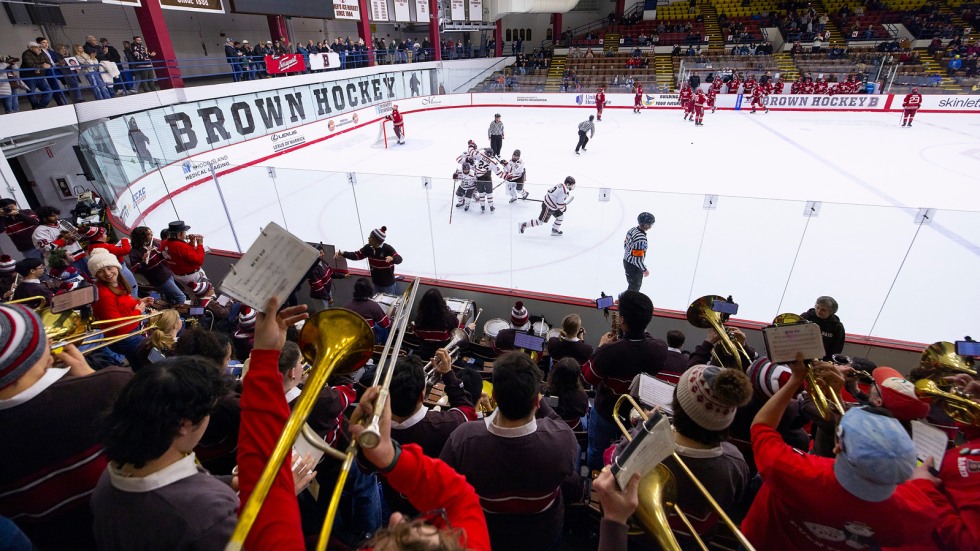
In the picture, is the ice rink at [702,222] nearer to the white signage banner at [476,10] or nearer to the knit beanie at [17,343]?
the knit beanie at [17,343]

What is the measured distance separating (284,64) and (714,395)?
682 inches

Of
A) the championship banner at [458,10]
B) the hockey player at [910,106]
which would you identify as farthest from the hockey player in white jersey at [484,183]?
the championship banner at [458,10]

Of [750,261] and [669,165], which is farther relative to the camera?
[669,165]

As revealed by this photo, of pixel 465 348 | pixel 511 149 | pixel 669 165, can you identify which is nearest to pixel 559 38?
pixel 511 149

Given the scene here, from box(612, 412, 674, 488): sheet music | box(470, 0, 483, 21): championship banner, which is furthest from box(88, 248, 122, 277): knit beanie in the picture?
box(470, 0, 483, 21): championship banner

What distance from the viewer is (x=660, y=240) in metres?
5.66

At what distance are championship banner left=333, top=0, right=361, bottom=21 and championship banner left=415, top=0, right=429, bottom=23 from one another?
13.6 ft

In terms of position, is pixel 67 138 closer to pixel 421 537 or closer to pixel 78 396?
pixel 78 396

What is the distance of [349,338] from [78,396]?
0.88 m

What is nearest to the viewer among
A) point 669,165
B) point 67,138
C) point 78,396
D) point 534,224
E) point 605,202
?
point 78,396

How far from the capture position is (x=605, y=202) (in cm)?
587

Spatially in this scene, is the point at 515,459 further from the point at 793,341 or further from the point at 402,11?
the point at 402,11

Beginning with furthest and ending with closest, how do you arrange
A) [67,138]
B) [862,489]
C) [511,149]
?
[511,149] → [67,138] → [862,489]

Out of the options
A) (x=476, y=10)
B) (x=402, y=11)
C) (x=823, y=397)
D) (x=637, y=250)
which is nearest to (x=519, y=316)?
(x=637, y=250)
